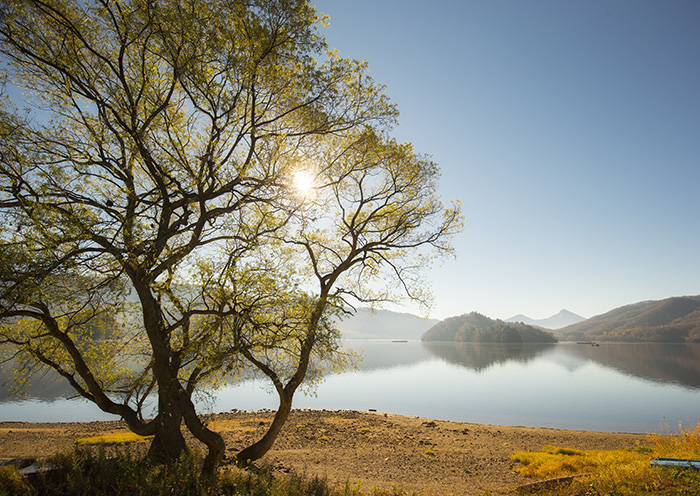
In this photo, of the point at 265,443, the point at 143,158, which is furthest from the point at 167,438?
the point at 143,158

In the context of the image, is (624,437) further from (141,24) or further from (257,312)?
(141,24)

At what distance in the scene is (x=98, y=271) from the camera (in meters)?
7.89

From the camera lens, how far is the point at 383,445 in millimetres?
17625

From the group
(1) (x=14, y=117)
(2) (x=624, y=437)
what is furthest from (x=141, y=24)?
(2) (x=624, y=437)

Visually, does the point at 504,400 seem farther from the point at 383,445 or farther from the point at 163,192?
the point at 163,192

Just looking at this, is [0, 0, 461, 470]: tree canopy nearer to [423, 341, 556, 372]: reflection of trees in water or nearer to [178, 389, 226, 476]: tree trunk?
[178, 389, 226, 476]: tree trunk

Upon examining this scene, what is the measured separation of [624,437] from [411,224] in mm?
22291

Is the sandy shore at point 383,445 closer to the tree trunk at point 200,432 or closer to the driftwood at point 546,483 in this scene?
the driftwood at point 546,483

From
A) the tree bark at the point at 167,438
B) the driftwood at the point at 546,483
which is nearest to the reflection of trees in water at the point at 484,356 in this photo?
the driftwood at the point at 546,483

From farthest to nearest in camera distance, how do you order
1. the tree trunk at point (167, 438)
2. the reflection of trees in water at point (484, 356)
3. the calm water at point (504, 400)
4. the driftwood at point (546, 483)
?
the reflection of trees in water at point (484, 356)
the calm water at point (504, 400)
the driftwood at point (546, 483)
the tree trunk at point (167, 438)

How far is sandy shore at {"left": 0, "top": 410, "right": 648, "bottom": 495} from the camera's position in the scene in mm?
11498

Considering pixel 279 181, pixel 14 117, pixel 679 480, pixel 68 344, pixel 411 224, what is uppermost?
pixel 14 117

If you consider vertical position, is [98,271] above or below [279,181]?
below

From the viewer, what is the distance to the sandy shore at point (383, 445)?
11498 mm
